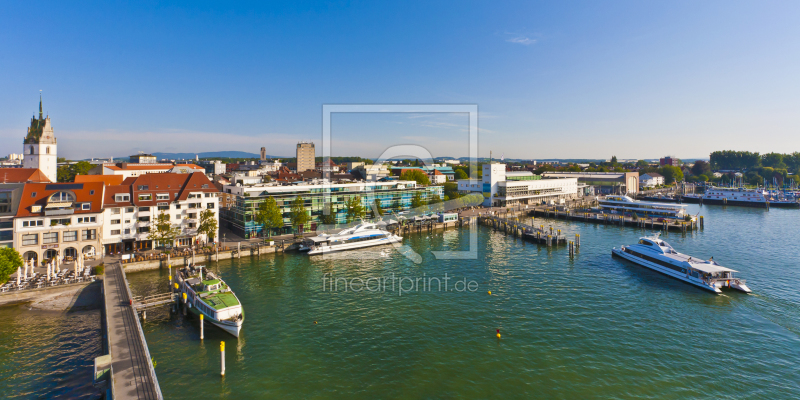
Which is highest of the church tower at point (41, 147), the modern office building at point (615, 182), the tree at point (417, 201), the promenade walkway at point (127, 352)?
the church tower at point (41, 147)

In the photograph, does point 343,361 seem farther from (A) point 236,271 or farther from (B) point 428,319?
(A) point 236,271

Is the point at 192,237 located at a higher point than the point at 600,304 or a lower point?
higher

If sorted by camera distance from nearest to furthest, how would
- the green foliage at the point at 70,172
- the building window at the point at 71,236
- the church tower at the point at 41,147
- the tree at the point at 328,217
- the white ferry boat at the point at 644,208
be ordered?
1. the building window at the point at 71,236
2. the tree at the point at 328,217
3. the church tower at the point at 41,147
4. the white ferry boat at the point at 644,208
5. the green foliage at the point at 70,172

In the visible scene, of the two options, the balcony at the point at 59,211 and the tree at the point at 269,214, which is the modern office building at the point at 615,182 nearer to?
the tree at the point at 269,214

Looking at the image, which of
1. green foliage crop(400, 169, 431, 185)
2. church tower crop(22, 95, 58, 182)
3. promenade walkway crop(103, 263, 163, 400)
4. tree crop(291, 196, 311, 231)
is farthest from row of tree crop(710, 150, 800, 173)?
church tower crop(22, 95, 58, 182)

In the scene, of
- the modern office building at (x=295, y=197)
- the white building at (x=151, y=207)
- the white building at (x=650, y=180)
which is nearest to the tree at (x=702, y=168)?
the white building at (x=650, y=180)

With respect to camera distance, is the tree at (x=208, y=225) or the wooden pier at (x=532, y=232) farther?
the wooden pier at (x=532, y=232)

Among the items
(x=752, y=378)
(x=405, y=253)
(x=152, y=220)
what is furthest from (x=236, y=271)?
(x=752, y=378)
